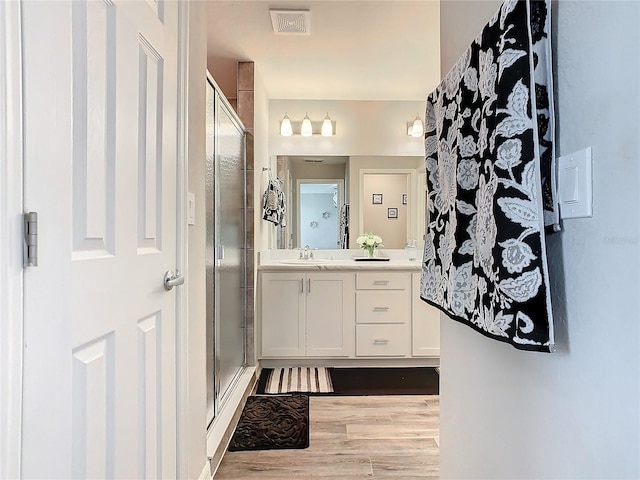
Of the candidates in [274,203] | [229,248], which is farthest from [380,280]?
[229,248]

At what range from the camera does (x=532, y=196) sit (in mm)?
703

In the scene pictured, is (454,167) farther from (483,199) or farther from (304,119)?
(304,119)

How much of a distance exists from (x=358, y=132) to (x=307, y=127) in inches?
19.4

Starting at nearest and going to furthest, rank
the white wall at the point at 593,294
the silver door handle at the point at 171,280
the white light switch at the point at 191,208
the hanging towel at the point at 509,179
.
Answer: the white wall at the point at 593,294 < the hanging towel at the point at 509,179 < the silver door handle at the point at 171,280 < the white light switch at the point at 191,208

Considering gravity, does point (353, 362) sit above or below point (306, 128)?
below

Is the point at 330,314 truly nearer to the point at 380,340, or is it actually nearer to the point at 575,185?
the point at 380,340

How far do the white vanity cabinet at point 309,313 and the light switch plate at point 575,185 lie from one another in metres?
2.49

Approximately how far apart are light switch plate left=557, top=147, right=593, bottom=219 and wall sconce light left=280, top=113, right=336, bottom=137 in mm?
3087

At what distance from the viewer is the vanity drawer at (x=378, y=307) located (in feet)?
10.4

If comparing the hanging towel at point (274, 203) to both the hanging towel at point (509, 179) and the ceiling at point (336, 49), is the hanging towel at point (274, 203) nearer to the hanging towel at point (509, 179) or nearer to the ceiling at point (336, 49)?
the ceiling at point (336, 49)

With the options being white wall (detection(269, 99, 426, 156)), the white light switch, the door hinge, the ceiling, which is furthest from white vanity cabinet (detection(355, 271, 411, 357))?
the door hinge

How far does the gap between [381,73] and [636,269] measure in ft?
9.45

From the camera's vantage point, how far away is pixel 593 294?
2.15ft

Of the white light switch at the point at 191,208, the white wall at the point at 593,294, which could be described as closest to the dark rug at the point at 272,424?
the white light switch at the point at 191,208
